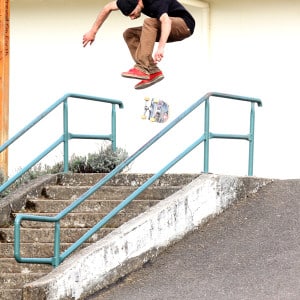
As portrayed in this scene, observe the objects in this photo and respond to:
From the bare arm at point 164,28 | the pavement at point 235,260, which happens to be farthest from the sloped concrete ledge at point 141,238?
the bare arm at point 164,28

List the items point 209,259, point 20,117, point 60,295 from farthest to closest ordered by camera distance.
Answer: point 20,117
point 209,259
point 60,295

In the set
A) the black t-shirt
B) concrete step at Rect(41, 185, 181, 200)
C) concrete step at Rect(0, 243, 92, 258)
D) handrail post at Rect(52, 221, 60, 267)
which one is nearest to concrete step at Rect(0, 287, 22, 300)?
handrail post at Rect(52, 221, 60, 267)

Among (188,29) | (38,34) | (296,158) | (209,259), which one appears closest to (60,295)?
(209,259)

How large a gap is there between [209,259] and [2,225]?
255 cm

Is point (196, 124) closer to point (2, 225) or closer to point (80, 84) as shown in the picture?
point (80, 84)

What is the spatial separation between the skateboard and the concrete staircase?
9.58 feet

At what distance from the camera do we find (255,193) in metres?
14.7

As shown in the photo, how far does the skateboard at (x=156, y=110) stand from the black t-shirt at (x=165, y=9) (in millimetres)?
5000

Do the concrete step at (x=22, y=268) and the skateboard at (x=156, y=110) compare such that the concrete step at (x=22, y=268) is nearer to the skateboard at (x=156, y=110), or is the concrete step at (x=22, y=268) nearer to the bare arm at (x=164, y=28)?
the bare arm at (x=164, y=28)

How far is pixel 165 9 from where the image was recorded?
12805 mm

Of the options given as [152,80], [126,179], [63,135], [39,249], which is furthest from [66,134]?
[152,80]

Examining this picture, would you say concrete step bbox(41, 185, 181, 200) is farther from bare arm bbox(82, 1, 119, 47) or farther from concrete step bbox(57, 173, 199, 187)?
bare arm bbox(82, 1, 119, 47)

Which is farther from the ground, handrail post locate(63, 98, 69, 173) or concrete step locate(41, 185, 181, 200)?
handrail post locate(63, 98, 69, 173)

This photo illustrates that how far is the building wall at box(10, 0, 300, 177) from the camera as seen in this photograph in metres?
17.7
